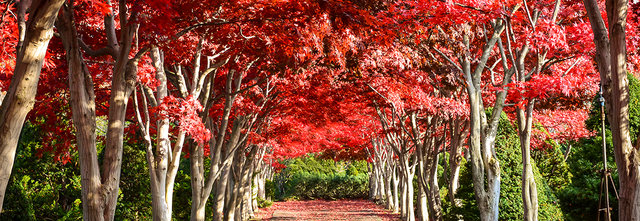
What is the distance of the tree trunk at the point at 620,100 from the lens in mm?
4305

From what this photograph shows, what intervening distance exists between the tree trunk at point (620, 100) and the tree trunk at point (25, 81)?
13.9ft

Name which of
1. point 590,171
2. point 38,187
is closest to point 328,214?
point 590,171

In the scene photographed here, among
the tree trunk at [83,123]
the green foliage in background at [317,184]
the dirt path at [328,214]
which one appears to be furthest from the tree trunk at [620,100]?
the green foliage in background at [317,184]

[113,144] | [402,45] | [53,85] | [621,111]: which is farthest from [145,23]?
[402,45]

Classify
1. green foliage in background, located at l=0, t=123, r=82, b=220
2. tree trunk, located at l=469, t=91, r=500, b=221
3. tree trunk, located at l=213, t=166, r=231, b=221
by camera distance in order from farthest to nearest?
1. tree trunk, located at l=213, t=166, r=231, b=221
2. green foliage in background, located at l=0, t=123, r=82, b=220
3. tree trunk, located at l=469, t=91, r=500, b=221

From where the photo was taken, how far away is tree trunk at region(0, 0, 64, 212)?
3891 mm

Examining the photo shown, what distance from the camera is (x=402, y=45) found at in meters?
11.0

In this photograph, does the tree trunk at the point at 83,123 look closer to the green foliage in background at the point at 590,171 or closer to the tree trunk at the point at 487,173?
the tree trunk at the point at 487,173

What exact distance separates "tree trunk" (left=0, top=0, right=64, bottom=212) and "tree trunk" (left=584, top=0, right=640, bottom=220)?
13.9 feet

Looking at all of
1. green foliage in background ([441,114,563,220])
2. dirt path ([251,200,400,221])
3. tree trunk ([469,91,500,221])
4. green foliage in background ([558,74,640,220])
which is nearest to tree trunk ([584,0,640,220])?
tree trunk ([469,91,500,221])

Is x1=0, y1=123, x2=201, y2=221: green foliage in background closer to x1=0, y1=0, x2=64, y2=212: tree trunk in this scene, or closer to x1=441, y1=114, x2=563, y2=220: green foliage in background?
x1=0, y1=0, x2=64, y2=212: tree trunk

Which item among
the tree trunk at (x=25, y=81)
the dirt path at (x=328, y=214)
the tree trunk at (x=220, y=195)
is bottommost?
the dirt path at (x=328, y=214)

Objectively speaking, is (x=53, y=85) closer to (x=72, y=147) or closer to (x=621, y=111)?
(x=72, y=147)

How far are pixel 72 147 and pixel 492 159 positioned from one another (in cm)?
828
